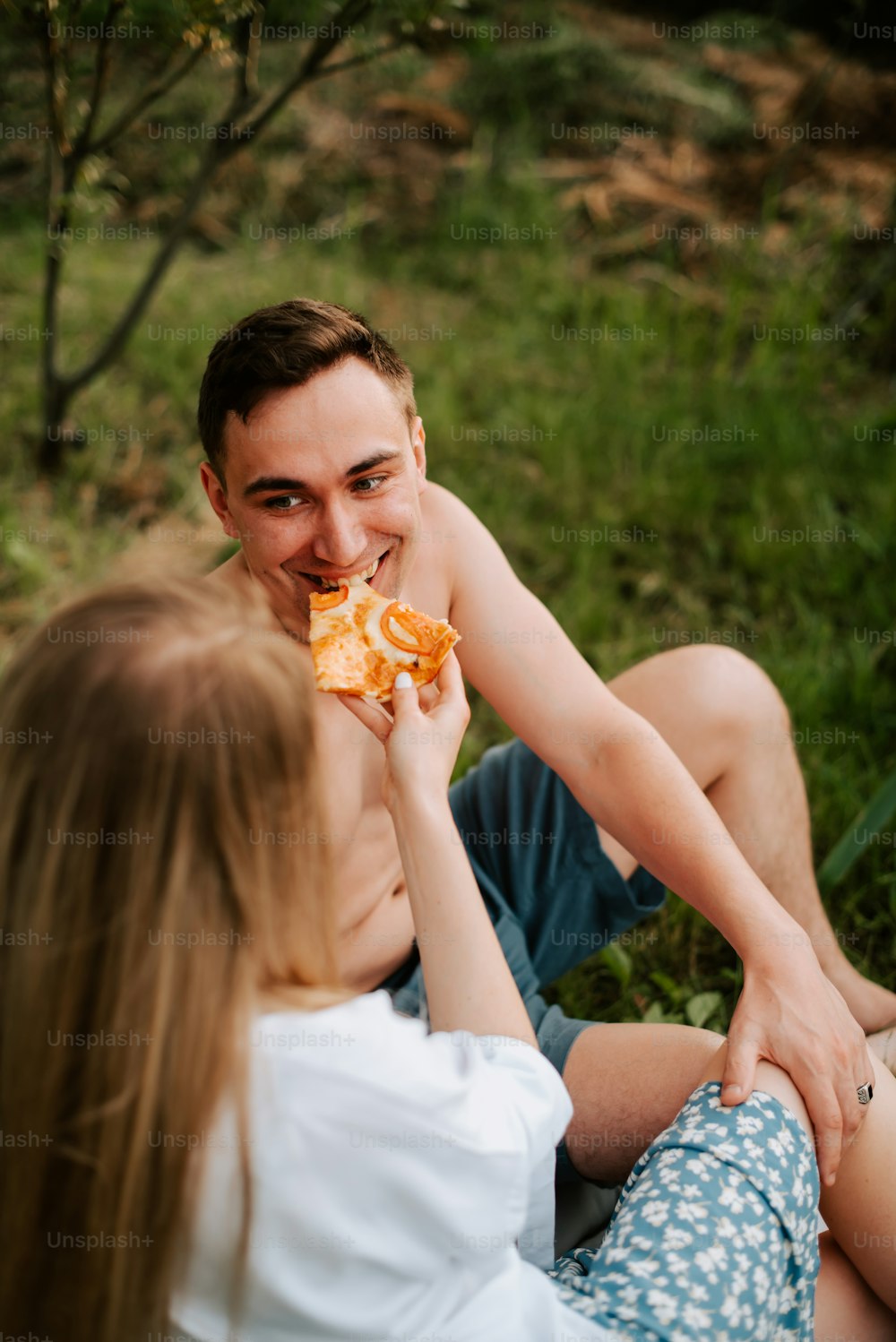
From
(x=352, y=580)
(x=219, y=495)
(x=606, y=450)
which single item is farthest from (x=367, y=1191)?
(x=606, y=450)

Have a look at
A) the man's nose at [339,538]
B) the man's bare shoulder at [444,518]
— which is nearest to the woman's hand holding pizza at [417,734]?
the man's nose at [339,538]

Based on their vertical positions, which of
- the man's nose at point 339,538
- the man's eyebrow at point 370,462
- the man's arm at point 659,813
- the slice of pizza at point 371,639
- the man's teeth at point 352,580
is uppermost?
the man's eyebrow at point 370,462

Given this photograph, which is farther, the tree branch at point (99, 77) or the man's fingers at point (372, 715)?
the tree branch at point (99, 77)

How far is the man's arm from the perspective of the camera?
1.84 meters

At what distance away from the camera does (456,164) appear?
6590 millimetres

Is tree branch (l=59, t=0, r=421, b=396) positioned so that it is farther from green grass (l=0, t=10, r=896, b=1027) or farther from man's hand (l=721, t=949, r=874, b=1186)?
man's hand (l=721, t=949, r=874, b=1186)

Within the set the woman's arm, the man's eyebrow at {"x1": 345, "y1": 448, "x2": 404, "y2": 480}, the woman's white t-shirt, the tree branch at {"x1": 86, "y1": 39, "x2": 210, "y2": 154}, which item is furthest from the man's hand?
the tree branch at {"x1": 86, "y1": 39, "x2": 210, "y2": 154}

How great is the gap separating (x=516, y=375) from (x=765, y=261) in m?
1.65

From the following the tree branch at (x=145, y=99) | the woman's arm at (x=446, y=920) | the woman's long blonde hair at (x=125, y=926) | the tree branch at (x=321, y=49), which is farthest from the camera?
the tree branch at (x=145, y=99)

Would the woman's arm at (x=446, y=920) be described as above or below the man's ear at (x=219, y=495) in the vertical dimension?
below

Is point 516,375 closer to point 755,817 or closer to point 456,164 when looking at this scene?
point 456,164

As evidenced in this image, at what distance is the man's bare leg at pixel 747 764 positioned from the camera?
8.31ft

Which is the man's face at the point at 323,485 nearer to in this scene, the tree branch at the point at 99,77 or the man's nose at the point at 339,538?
the man's nose at the point at 339,538

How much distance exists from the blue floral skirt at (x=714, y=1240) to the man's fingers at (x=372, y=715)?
81 cm
